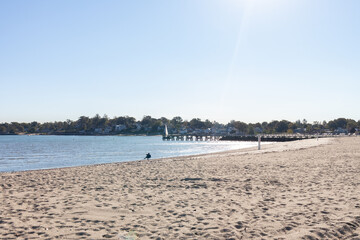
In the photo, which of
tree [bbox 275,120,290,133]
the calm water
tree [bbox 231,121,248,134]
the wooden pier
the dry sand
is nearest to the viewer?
the dry sand

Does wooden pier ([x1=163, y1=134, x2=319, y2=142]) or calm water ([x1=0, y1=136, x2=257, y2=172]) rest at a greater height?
wooden pier ([x1=163, y1=134, x2=319, y2=142])

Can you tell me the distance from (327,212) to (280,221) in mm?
1265

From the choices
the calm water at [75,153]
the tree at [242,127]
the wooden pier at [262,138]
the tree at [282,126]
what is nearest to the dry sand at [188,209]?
the calm water at [75,153]

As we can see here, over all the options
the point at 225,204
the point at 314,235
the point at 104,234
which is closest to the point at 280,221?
the point at 314,235

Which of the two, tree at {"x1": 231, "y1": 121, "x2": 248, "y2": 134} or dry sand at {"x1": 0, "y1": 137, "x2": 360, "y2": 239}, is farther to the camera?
tree at {"x1": 231, "y1": 121, "x2": 248, "y2": 134}

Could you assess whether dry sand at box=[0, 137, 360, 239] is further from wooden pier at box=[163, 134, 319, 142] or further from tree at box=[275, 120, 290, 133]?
tree at box=[275, 120, 290, 133]

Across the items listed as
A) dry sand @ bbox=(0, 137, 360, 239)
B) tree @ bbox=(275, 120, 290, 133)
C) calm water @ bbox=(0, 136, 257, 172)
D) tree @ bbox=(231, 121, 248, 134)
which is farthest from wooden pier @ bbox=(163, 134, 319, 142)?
dry sand @ bbox=(0, 137, 360, 239)

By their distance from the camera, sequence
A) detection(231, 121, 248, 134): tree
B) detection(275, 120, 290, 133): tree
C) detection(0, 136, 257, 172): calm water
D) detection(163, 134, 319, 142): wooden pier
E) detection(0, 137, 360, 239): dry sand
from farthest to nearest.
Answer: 1. detection(231, 121, 248, 134): tree
2. detection(275, 120, 290, 133): tree
3. detection(163, 134, 319, 142): wooden pier
4. detection(0, 136, 257, 172): calm water
5. detection(0, 137, 360, 239): dry sand

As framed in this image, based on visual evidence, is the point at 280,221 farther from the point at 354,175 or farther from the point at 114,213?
the point at 354,175

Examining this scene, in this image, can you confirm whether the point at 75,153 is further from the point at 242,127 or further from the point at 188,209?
the point at 242,127

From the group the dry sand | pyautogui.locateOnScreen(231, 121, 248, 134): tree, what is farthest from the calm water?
pyautogui.locateOnScreen(231, 121, 248, 134): tree

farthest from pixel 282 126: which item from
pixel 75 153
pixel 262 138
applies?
pixel 75 153

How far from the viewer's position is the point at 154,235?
5.28 m

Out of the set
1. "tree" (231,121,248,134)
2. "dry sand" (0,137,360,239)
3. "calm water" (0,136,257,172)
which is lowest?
"calm water" (0,136,257,172)
